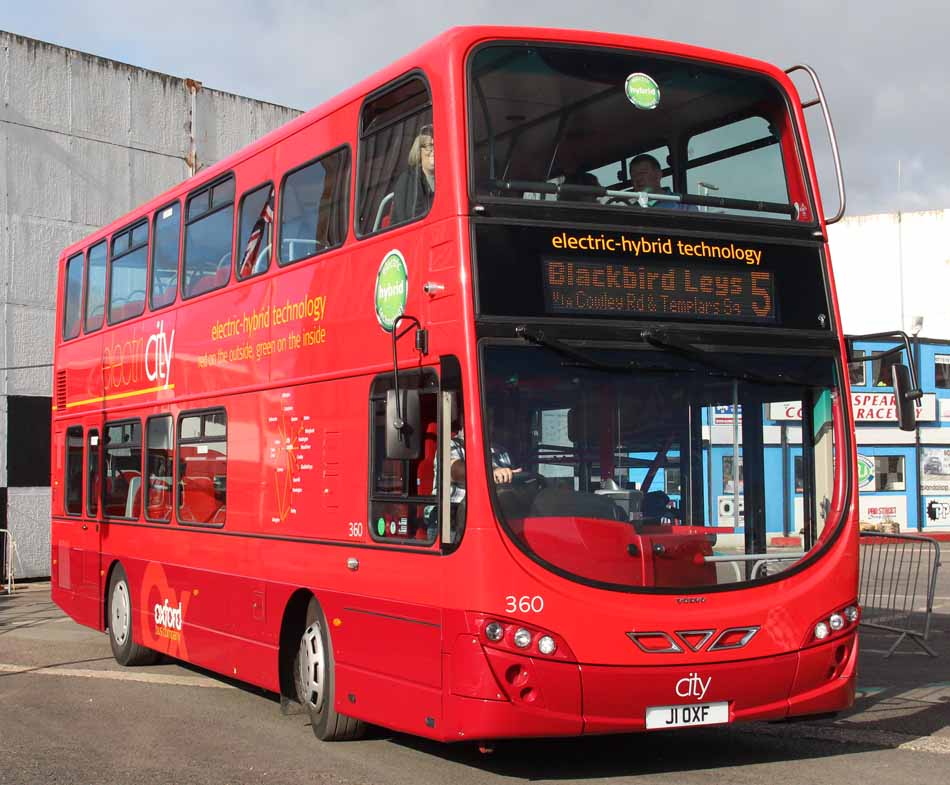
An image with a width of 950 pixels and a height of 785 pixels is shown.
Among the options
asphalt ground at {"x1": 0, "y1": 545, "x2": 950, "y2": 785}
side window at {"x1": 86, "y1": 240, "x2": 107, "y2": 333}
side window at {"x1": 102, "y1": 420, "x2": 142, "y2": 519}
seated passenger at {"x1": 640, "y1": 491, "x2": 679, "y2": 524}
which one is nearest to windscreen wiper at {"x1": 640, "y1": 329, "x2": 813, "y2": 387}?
seated passenger at {"x1": 640, "y1": 491, "x2": 679, "y2": 524}

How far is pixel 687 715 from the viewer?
759 cm

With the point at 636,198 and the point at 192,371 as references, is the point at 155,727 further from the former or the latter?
the point at 636,198

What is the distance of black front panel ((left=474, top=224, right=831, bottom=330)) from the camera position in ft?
25.6

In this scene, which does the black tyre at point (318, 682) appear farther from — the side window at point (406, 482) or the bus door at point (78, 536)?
the bus door at point (78, 536)

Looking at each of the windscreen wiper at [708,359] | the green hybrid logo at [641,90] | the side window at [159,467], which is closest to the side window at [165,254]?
the side window at [159,467]

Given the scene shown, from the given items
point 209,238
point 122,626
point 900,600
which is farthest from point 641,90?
point 900,600

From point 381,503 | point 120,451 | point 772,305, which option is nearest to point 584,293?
point 772,305

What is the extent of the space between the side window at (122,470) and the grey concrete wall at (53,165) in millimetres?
12821

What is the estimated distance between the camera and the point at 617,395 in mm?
7934

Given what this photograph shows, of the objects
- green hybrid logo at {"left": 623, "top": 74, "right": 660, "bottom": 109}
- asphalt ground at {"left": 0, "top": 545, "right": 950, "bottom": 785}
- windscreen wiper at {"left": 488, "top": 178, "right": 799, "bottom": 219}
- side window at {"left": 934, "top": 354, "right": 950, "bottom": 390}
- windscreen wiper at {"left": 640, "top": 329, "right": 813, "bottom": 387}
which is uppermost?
side window at {"left": 934, "top": 354, "right": 950, "bottom": 390}

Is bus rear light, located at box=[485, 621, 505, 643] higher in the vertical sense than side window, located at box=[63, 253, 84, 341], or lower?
lower

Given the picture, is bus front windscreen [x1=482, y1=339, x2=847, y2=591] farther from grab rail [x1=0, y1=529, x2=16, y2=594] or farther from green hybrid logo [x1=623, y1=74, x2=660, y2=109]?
grab rail [x1=0, y1=529, x2=16, y2=594]

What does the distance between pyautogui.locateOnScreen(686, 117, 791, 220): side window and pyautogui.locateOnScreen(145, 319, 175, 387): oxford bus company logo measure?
18.5ft

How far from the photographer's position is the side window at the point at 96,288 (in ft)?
49.4
